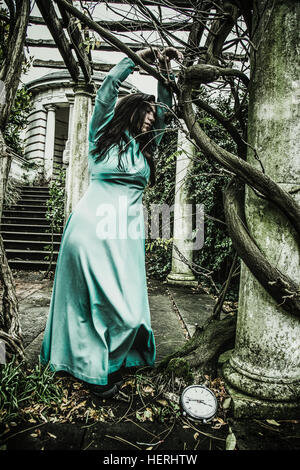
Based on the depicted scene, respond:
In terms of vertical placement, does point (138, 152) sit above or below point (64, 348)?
above

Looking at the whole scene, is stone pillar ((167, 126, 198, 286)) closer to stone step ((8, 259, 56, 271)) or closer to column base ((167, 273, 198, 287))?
column base ((167, 273, 198, 287))

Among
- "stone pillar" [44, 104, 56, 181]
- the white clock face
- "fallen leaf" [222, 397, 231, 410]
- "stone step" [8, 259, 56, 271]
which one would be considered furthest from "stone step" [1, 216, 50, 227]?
"fallen leaf" [222, 397, 231, 410]

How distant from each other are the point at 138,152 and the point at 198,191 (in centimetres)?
334

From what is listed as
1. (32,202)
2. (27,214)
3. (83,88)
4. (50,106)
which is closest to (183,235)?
(83,88)

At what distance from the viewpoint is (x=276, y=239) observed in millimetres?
1669

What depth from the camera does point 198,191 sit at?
523cm

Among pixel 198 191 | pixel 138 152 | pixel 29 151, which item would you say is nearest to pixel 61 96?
pixel 29 151

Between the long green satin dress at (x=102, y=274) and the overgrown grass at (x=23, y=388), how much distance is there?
103 millimetres

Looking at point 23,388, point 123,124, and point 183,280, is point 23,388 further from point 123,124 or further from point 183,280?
point 183,280

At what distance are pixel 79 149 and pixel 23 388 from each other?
16.2 feet

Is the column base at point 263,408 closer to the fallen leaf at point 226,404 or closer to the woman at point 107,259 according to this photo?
the fallen leaf at point 226,404

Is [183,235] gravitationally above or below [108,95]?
below
